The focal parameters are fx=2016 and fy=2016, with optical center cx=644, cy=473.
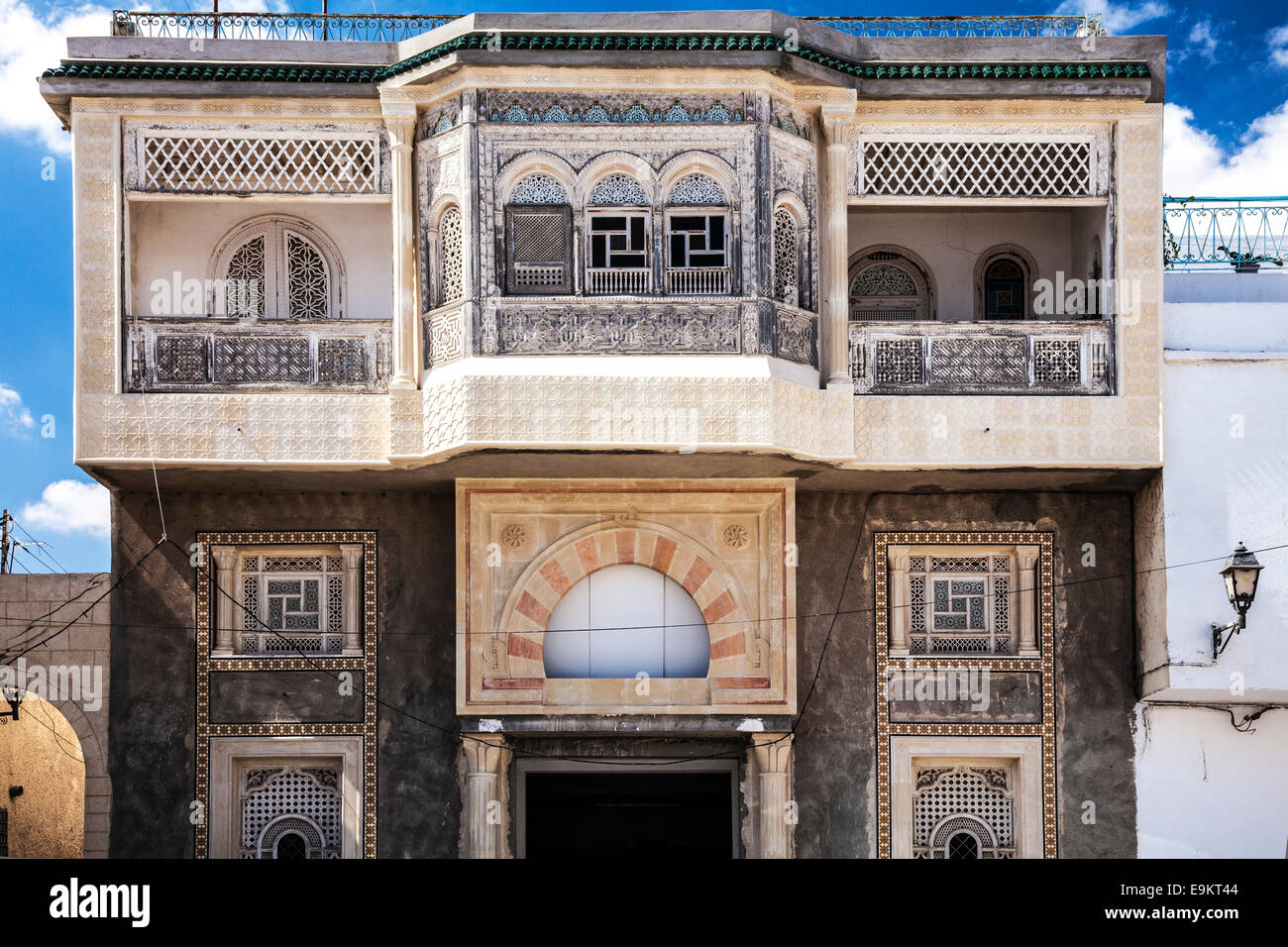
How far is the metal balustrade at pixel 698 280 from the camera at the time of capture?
16.8 m

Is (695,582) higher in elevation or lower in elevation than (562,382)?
lower

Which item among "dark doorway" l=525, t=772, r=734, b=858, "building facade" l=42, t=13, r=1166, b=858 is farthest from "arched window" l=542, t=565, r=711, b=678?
"dark doorway" l=525, t=772, r=734, b=858

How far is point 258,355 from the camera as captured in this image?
17.1 metres

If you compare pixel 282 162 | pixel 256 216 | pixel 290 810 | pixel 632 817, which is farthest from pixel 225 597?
pixel 632 817

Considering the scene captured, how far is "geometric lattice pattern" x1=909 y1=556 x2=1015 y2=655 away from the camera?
17875 millimetres

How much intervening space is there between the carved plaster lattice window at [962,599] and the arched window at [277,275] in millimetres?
5585

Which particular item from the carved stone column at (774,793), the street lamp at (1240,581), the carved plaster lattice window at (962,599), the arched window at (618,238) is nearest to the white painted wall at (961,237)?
the carved plaster lattice window at (962,599)

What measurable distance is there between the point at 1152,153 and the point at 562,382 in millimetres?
5496

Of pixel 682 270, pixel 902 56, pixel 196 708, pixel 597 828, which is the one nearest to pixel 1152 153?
pixel 902 56

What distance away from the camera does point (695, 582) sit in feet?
57.6

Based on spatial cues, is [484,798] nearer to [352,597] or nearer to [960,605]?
[352,597]

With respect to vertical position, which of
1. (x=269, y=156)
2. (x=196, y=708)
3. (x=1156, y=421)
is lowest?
(x=196, y=708)
